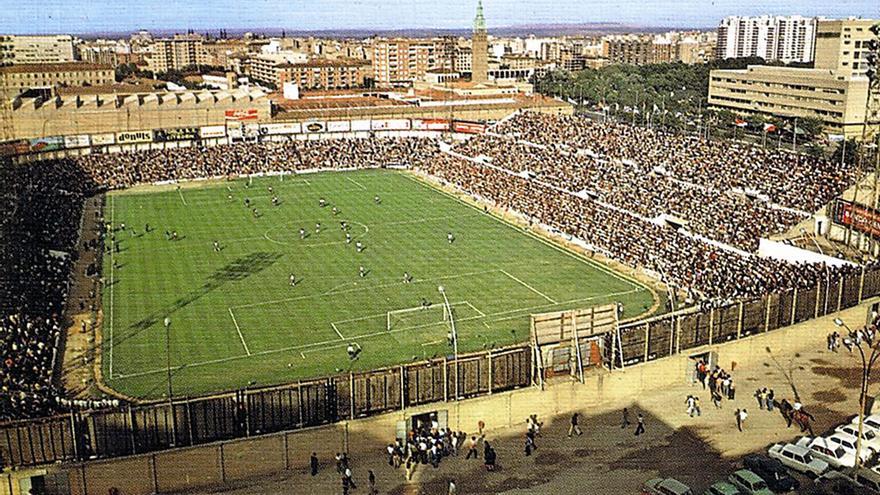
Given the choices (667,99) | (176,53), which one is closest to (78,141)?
(667,99)

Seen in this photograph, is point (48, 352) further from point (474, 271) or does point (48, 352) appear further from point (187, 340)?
point (474, 271)

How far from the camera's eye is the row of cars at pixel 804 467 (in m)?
16.6

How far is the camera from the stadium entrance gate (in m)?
20.6

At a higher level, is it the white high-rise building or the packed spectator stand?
the white high-rise building

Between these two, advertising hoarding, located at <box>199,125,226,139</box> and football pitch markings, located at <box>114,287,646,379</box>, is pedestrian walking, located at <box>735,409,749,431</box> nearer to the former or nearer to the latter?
football pitch markings, located at <box>114,287,646,379</box>

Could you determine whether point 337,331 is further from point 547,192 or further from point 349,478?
point 547,192

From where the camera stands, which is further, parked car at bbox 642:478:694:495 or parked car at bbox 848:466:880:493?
parked car at bbox 848:466:880:493

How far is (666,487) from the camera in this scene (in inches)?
656

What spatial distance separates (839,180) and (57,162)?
47.7 metres

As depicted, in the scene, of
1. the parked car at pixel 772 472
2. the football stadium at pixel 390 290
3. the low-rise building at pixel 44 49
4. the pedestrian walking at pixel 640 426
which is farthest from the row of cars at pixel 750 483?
the low-rise building at pixel 44 49

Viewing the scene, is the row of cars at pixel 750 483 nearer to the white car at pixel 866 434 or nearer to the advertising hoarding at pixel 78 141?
the white car at pixel 866 434

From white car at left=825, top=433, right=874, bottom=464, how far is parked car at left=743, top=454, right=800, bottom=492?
147 cm

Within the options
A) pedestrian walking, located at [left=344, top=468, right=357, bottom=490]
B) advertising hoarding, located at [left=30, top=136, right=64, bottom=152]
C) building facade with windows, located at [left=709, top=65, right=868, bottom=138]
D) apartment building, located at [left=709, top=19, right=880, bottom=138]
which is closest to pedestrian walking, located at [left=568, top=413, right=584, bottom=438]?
pedestrian walking, located at [left=344, top=468, right=357, bottom=490]

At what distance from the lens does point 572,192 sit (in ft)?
163
